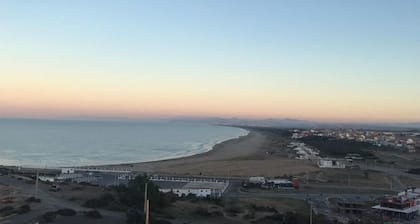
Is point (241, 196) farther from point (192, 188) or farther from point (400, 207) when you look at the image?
point (400, 207)

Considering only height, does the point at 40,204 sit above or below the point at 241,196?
above

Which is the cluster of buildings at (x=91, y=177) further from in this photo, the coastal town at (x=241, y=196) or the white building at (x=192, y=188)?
the white building at (x=192, y=188)

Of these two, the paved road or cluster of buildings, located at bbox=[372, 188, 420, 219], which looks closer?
the paved road

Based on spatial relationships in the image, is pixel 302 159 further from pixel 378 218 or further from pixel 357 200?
pixel 378 218

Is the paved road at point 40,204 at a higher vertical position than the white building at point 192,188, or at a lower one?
higher

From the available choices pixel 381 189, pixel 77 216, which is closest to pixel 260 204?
pixel 77 216

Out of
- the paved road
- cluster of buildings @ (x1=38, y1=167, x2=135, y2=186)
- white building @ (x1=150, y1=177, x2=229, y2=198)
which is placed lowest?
cluster of buildings @ (x1=38, y1=167, x2=135, y2=186)

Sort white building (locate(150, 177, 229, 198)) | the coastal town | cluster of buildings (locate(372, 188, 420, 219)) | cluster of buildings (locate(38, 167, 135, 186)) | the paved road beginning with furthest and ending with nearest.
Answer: cluster of buildings (locate(38, 167, 135, 186)) < white building (locate(150, 177, 229, 198)) < cluster of buildings (locate(372, 188, 420, 219)) < the coastal town < the paved road

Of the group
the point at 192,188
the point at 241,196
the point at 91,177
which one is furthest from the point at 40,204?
the point at 91,177

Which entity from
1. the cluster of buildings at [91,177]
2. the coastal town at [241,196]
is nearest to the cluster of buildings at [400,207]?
the coastal town at [241,196]

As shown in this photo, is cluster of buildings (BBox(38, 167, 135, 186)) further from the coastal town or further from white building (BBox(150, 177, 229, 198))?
white building (BBox(150, 177, 229, 198))

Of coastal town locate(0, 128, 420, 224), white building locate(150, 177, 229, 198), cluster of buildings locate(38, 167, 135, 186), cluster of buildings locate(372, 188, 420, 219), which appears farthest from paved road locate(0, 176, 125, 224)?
cluster of buildings locate(372, 188, 420, 219)

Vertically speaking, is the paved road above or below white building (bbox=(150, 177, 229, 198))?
above
